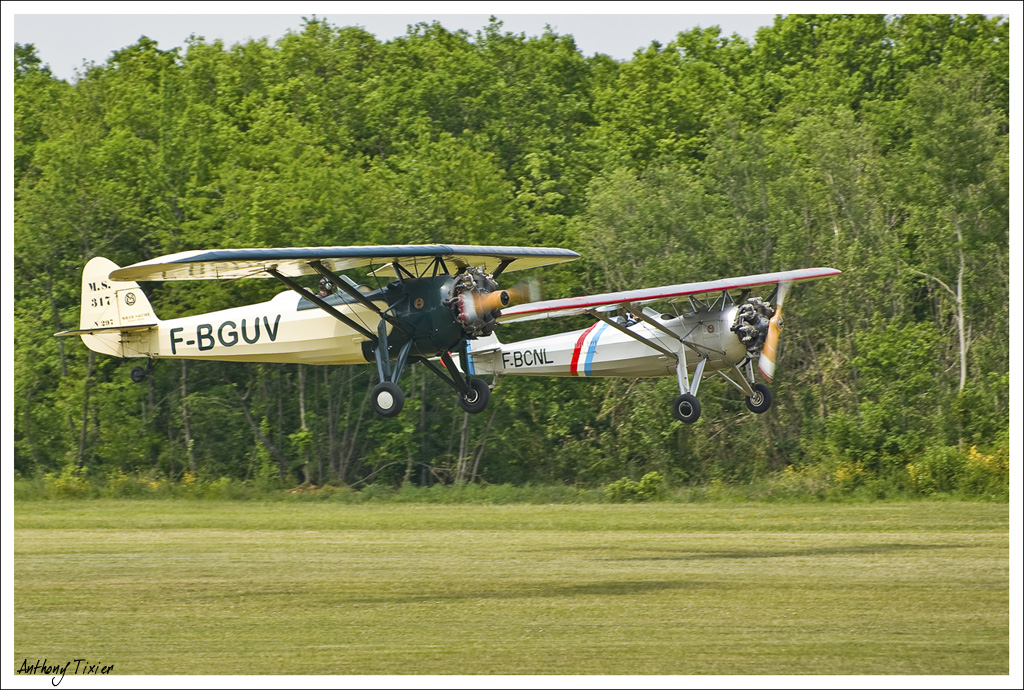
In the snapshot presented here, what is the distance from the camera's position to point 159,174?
1457 inches

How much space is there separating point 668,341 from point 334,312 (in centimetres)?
649

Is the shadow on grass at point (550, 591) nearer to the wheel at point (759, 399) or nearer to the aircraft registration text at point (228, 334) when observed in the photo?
the aircraft registration text at point (228, 334)

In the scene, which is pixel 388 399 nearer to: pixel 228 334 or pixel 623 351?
pixel 228 334

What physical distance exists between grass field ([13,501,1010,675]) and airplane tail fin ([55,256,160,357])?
329cm

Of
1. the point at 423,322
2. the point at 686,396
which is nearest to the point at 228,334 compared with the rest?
the point at 423,322

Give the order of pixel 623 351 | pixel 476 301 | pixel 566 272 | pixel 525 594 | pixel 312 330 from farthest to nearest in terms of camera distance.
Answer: pixel 566 272
pixel 623 351
pixel 312 330
pixel 476 301
pixel 525 594

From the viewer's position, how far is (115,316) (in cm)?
2147

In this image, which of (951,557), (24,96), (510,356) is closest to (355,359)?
(510,356)

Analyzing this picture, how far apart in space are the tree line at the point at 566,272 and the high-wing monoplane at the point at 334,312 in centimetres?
1077

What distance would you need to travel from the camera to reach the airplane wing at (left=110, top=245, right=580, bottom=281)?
56.6 ft

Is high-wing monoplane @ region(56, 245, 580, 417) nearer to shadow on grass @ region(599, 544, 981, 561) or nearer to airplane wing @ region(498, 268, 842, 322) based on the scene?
airplane wing @ region(498, 268, 842, 322)

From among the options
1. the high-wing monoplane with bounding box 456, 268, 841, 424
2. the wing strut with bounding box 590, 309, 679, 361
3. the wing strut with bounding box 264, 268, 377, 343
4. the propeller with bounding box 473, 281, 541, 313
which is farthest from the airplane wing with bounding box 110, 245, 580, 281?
the wing strut with bounding box 590, 309, 679, 361

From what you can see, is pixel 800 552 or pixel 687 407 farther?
pixel 687 407

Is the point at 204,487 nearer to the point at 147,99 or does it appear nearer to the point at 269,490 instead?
the point at 269,490
